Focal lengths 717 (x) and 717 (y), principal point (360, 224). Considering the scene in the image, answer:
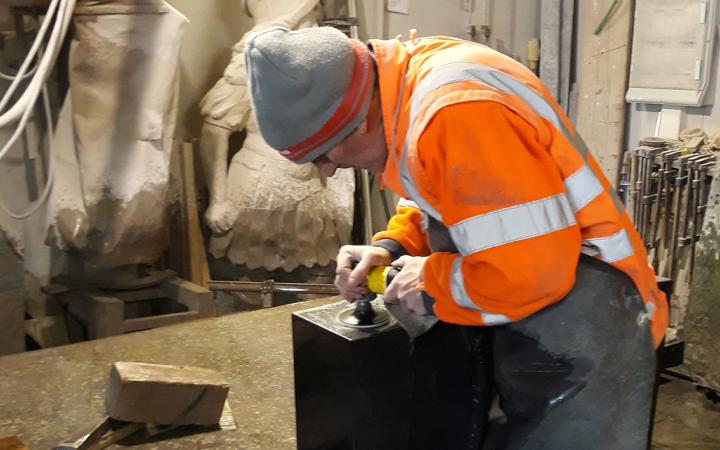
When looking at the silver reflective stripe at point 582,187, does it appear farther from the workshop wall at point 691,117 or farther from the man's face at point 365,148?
the workshop wall at point 691,117

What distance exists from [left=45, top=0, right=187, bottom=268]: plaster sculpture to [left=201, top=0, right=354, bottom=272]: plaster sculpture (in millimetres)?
265

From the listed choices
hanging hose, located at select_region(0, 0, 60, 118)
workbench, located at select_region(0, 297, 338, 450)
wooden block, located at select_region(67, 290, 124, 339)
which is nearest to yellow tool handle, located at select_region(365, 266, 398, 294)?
workbench, located at select_region(0, 297, 338, 450)

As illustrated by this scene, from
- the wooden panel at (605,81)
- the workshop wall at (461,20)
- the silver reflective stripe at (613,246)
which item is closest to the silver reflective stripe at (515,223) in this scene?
the silver reflective stripe at (613,246)

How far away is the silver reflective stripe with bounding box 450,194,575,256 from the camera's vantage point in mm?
1003

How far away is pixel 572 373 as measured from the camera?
116 centimetres

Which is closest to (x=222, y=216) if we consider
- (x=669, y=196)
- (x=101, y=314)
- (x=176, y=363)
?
(x=101, y=314)

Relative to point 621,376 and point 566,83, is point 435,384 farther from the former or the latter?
point 566,83

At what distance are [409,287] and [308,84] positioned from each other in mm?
371

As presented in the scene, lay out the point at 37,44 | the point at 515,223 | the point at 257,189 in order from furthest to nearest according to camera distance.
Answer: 1. the point at 257,189
2. the point at 37,44
3. the point at 515,223

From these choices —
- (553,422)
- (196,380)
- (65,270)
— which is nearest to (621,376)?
(553,422)

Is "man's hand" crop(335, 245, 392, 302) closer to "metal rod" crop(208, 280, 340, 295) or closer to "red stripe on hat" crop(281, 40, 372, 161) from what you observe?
"red stripe on hat" crop(281, 40, 372, 161)

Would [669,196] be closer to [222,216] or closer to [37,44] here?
[222,216]

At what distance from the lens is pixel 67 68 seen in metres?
2.99

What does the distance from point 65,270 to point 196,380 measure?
1.71 m
